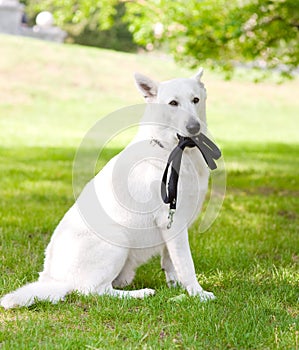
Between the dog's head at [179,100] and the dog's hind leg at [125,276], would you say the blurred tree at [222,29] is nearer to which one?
the dog's head at [179,100]

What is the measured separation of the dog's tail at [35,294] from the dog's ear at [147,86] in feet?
4.21

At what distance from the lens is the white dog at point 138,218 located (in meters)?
3.69

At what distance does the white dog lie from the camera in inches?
145

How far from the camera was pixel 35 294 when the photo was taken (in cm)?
353

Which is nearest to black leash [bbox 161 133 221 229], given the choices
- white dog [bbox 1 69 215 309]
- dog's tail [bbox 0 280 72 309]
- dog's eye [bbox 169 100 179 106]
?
white dog [bbox 1 69 215 309]

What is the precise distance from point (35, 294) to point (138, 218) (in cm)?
78

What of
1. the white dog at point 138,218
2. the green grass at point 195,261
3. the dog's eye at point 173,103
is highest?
the dog's eye at point 173,103

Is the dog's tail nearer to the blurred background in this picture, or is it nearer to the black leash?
the blurred background

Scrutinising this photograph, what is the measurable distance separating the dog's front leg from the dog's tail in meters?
0.68

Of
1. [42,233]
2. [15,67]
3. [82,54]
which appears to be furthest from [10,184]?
[82,54]

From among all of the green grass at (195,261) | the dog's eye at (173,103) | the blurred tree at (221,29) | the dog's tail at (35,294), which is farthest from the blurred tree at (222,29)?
the dog's tail at (35,294)

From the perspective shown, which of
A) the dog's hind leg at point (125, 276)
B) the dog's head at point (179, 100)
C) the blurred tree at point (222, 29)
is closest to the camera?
the dog's head at point (179, 100)

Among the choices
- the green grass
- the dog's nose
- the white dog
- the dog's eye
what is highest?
the dog's eye

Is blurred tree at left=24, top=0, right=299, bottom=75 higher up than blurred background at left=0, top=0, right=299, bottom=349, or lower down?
higher up
